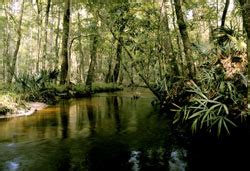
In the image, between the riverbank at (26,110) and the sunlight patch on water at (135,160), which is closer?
the sunlight patch on water at (135,160)

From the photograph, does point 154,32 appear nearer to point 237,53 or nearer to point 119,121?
point 119,121

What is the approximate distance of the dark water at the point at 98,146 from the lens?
677cm

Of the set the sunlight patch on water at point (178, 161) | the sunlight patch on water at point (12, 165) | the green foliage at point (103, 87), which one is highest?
the green foliage at point (103, 87)

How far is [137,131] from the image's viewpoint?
402 inches

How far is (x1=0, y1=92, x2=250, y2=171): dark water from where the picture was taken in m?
6.77

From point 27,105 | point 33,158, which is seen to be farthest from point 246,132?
point 27,105

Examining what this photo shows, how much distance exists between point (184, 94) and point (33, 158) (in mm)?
7110

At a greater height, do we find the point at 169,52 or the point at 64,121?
the point at 169,52

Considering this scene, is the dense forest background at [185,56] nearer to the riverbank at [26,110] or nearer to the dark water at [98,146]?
the dark water at [98,146]

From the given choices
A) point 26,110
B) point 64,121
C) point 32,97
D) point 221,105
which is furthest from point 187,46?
point 32,97

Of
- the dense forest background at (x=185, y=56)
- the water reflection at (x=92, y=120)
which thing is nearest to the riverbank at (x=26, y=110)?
the dense forest background at (x=185, y=56)

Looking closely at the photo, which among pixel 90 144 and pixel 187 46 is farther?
pixel 187 46

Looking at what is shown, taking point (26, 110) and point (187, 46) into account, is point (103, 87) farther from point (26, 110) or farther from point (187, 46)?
point (187, 46)

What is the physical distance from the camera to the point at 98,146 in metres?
8.33
